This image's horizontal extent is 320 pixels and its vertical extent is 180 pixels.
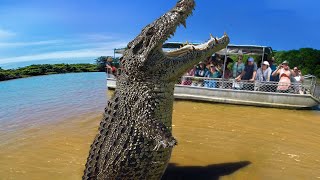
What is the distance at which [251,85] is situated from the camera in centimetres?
1471

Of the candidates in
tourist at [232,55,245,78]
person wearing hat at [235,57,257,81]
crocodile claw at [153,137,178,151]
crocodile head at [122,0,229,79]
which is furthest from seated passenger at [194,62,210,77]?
crocodile claw at [153,137,178,151]

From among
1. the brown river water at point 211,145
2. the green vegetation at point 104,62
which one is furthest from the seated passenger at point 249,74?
the green vegetation at point 104,62

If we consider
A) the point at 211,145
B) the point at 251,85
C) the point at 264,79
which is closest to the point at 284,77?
the point at 264,79

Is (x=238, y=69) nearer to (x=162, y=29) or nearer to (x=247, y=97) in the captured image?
(x=247, y=97)

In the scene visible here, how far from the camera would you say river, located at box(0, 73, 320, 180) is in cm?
660

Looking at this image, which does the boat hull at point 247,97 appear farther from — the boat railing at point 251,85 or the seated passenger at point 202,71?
the seated passenger at point 202,71

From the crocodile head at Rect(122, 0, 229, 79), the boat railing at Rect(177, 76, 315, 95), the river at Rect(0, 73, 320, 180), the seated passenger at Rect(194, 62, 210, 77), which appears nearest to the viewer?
the crocodile head at Rect(122, 0, 229, 79)

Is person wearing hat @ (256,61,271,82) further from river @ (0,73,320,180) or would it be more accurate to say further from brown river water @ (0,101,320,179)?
brown river water @ (0,101,320,179)

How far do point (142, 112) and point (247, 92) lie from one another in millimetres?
10560

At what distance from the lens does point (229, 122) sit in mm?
10945

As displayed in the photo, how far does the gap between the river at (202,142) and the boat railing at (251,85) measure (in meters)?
0.96

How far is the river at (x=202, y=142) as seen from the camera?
6598 mm

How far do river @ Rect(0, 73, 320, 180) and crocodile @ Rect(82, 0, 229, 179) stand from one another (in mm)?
1833

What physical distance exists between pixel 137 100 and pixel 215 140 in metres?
4.41
